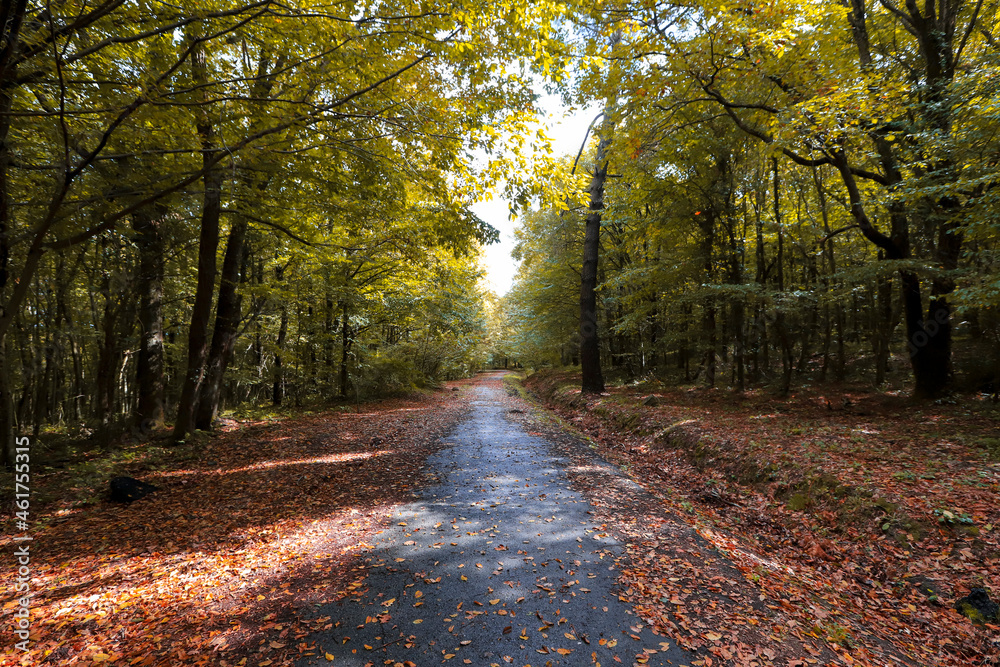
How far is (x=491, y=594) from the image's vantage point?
3.49m

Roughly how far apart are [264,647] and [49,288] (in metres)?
10.4

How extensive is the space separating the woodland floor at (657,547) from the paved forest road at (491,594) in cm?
8

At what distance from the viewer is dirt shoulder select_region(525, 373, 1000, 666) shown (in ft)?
10.4

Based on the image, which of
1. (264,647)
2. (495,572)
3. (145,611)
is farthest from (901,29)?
(145,611)

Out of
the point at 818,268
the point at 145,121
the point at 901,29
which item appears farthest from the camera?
the point at 818,268

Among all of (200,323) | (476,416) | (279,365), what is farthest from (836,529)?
(279,365)

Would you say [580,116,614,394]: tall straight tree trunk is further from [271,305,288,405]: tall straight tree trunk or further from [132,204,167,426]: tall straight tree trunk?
[132,204,167,426]: tall straight tree trunk

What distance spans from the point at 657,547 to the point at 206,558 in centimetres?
459

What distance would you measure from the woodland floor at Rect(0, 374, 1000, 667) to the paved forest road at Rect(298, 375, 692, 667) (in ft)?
0.26

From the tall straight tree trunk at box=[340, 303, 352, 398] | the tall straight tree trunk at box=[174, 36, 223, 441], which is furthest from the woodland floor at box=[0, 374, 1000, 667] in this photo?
the tall straight tree trunk at box=[340, 303, 352, 398]

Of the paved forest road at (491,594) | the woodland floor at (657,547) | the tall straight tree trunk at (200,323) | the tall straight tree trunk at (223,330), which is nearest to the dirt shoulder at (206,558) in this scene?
the woodland floor at (657,547)

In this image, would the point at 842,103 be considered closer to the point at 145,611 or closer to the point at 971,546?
the point at 971,546

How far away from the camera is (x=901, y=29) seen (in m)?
9.95

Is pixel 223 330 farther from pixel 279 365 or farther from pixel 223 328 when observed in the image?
pixel 279 365
